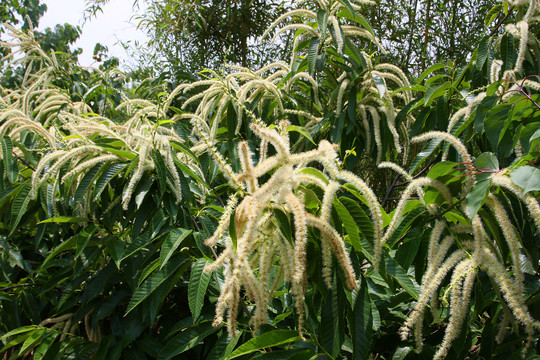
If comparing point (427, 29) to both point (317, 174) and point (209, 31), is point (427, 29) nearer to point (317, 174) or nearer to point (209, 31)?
point (209, 31)

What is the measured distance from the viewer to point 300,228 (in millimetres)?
904

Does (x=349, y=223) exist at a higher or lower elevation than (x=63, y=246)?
lower

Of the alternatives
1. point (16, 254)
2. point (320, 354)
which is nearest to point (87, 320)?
point (16, 254)

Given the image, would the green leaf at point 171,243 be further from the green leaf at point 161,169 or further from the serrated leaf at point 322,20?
the serrated leaf at point 322,20

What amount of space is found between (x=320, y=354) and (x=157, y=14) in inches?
165

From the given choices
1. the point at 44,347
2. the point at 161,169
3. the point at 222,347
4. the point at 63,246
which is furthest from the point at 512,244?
the point at 44,347

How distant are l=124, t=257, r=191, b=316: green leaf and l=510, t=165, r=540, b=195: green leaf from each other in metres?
0.96

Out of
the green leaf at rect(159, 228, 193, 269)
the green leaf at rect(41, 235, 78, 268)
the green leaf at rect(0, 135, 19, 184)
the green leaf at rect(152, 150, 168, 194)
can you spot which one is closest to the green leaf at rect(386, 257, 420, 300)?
the green leaf at rect(159, 228, 193, 269)

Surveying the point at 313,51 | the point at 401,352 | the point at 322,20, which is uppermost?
the point at 322,20

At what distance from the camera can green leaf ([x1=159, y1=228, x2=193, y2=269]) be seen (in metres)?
1.34

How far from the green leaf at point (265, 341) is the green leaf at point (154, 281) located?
388 mm

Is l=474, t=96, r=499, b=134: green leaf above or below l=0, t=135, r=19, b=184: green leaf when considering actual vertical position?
below

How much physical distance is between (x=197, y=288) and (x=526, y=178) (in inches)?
34.7

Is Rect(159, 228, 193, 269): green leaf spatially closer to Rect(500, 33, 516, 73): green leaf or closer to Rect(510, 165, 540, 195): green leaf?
Rect(510, 165, 540, 195): green leaf
